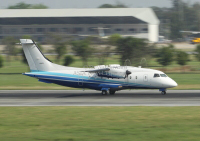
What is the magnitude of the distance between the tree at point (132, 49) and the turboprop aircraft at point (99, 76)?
23113 millimetres

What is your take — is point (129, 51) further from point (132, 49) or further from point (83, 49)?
point (83, 49)

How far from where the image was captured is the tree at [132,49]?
54.9 m

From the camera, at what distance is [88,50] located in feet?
196

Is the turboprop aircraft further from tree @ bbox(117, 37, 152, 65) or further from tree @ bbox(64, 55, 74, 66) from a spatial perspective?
tree @ bbox(64, 55, 74, 66)

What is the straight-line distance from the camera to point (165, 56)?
55562 mm

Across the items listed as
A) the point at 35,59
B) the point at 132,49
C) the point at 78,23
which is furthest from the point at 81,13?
the point at 35,59

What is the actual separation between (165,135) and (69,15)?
382 ft

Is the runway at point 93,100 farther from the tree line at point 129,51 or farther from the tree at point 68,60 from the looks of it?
the tree at point 68,60

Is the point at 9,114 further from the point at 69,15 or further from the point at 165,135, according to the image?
the point at 69,15

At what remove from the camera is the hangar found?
12625cm

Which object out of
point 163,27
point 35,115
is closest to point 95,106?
point 35,115

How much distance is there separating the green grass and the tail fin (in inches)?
365

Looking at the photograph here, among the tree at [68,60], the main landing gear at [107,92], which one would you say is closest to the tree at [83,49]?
the tree at [68,60]

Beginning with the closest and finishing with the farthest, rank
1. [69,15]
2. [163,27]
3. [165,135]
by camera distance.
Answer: [165,135], [69,15], [163,27]
